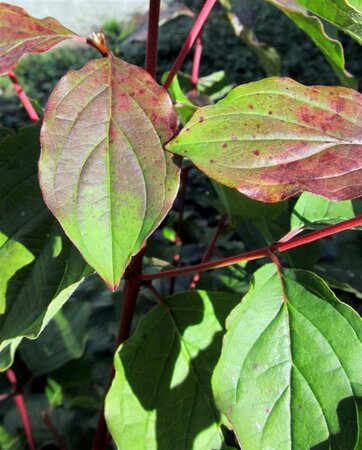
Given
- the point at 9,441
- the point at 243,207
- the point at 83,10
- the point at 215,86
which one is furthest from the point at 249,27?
the point at 83,10

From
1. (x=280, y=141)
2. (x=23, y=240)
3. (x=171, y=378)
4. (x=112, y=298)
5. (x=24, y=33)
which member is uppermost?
(x=24, y=33)

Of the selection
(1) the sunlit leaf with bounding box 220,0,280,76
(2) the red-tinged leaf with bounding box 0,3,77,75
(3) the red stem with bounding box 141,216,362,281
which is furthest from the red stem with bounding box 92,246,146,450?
(1) the sunlit leaf with bounding box 220,0,280,76

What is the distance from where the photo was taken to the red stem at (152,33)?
2.39ft

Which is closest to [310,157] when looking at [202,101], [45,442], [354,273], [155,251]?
[202,101]

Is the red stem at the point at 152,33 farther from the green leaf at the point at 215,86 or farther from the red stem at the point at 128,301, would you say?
the green leaf at the point at 215,86

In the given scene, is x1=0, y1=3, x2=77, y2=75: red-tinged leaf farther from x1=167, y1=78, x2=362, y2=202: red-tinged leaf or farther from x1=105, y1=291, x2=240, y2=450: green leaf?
x1=105, y1=291, x2=240, y2=450: green leaf

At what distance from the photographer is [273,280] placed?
750mm

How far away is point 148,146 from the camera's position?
625 millimetres

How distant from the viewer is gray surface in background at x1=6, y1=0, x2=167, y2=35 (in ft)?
18.4

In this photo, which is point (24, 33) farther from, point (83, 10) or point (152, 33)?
point (83, 10)

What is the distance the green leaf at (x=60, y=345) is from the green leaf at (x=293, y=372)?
688mm

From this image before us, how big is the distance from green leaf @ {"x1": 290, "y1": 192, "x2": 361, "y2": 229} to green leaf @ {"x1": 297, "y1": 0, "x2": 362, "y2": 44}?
255 millimetres

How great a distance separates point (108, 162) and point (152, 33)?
19 cm

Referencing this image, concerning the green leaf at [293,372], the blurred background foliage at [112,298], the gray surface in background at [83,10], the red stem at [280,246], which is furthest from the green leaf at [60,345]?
the gray surface in background at [83,10]
